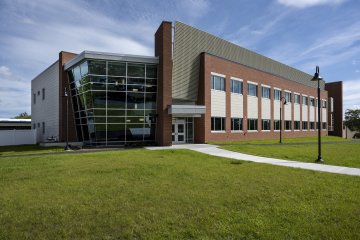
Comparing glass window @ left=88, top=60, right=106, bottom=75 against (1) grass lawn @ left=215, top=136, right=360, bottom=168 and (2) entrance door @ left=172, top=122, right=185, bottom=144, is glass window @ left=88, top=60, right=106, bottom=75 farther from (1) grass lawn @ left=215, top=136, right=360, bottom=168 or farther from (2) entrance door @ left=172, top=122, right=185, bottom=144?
(1) grass lawn @ left=215, top=136, right=360, bottom=168

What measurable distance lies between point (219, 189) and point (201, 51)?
2453 centimetres

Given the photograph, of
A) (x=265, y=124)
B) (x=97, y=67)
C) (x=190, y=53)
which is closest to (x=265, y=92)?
(x=265, y=124)

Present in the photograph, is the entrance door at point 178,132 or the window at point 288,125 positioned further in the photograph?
the window at point 288,125

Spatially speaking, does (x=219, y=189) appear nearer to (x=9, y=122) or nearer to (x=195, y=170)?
(x=195, y=170)

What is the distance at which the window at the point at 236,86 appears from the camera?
34.3 meters

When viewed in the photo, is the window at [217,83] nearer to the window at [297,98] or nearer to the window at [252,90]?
the window at [252,90]

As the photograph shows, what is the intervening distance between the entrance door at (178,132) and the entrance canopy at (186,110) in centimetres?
223

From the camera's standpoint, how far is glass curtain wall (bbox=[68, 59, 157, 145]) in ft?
84.5

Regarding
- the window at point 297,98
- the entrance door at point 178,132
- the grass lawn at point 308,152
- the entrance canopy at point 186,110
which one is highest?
the window at point 297,98

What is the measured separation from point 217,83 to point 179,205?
1035 inches

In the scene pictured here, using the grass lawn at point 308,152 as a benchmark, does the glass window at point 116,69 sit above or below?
above

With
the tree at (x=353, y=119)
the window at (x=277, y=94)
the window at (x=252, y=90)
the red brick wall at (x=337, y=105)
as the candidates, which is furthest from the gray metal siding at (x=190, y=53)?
the tree at (x=353, y=119)

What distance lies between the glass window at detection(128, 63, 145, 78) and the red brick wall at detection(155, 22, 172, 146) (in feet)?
5.22

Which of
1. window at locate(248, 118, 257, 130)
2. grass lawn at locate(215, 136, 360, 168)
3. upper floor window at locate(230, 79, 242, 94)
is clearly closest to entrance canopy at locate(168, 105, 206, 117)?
grass lawn at locate(215, 136, 360, 168)
